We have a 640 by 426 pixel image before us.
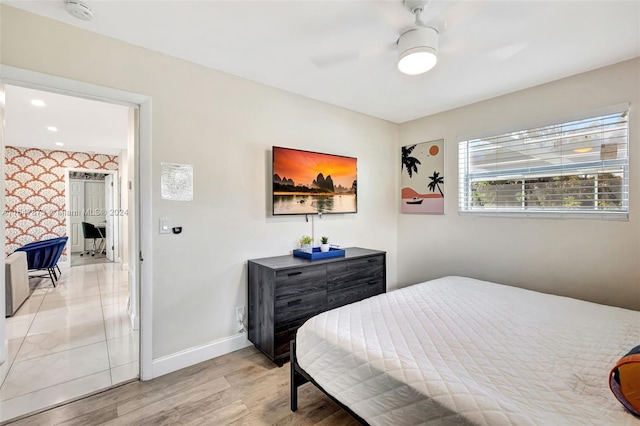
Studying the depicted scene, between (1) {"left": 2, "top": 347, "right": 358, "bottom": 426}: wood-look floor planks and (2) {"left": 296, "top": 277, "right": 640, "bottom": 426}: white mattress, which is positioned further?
(1) {"left": 2, "top": 347, "right": 358, "bottom": 426}: wood-look floor planks

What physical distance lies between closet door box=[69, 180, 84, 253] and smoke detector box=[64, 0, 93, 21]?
6.61 metres

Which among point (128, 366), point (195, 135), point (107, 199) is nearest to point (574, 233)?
point (195, 135)

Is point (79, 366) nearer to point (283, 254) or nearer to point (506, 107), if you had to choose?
point (283, 254)

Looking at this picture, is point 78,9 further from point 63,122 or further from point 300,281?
point 63,122

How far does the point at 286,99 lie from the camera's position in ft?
9.69

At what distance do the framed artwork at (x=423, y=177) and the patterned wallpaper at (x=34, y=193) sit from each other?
22.9ft

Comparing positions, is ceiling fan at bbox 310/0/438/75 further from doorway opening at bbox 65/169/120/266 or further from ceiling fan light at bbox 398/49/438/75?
doorway opening at bbox 65/169/120/266

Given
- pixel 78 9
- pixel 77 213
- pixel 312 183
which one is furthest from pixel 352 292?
pixel 77 213

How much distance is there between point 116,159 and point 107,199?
3.95ft

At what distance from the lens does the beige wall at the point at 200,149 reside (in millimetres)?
1924

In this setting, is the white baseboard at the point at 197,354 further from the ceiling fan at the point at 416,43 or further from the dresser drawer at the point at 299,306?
the ceiling fan at the point at 416,43

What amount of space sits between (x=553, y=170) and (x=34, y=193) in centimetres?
862

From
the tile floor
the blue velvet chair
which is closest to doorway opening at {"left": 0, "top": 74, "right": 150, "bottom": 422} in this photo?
the tile floor

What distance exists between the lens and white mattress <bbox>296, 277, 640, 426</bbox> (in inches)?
41.1
